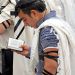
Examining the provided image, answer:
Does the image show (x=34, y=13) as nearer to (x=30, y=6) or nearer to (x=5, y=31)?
(x=30, y=6)

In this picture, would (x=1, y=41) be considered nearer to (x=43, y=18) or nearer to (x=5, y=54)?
(x=5, y=54)

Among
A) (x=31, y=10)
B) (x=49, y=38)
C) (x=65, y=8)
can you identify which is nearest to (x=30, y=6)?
(x=31, y=10)

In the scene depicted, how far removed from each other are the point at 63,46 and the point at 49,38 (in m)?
0.13

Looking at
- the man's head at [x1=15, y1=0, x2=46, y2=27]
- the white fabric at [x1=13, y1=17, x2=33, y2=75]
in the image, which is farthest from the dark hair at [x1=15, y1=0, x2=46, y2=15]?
the white fabric at [x1=13, y1=17, x2=33, y2=75]

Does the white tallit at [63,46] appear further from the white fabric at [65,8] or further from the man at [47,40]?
the white fabric at [65,8]

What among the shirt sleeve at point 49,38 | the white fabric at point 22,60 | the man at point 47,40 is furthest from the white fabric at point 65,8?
the shirt sleeve at point 49,38

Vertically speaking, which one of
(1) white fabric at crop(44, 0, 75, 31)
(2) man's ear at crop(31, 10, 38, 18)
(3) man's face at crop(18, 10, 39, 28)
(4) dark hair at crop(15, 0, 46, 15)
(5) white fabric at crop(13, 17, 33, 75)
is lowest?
(5) white fabric at crop(13, 17, 33, 75)

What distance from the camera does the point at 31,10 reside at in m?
2.09

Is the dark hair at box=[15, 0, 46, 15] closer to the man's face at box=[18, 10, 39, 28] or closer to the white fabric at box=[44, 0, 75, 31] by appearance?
the man's face at box=[18, 10, 39, 28]

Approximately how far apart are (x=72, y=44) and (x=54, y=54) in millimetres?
177

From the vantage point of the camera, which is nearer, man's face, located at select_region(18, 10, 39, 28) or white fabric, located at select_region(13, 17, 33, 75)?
man's face, located at select_region(18, 10, 39, 28)

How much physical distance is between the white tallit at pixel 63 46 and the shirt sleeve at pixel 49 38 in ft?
0.09

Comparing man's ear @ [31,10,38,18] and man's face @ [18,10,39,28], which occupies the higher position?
man's ear @ [31,10,38,18]

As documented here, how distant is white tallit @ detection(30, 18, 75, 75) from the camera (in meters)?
2.06
